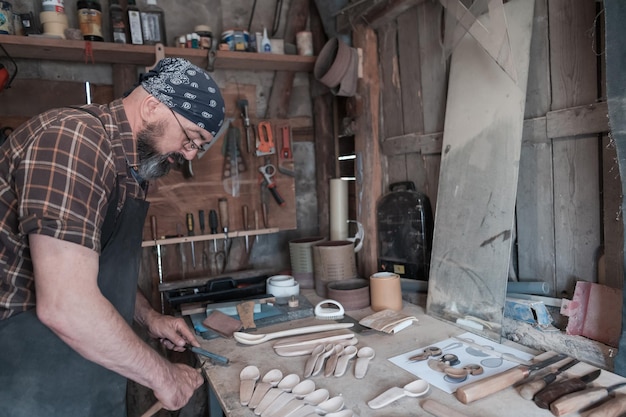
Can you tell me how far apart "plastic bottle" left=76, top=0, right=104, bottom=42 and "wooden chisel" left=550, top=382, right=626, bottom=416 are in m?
2.50

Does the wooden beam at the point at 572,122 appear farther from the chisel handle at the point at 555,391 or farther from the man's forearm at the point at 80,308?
the man's forearm at the point at 80,308

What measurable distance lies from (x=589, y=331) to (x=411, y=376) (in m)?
0.63

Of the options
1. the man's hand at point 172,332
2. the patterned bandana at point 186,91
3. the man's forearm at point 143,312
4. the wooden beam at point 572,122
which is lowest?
the man's hand at point 172,332

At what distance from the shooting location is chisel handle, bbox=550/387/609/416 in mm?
1164

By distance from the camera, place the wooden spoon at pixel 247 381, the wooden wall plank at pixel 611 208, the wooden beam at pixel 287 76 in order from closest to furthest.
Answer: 1. the wooden spoon at pixel 247 381
2. the wooden wall plank at pixel 611 208
3. the wooden beam at pixel 287 76

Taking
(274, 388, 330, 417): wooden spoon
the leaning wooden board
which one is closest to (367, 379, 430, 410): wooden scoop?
(274, 388, 330, 417): wooden spoon

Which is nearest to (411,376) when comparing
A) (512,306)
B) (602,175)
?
(512,306)

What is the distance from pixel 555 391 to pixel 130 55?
7.87ft

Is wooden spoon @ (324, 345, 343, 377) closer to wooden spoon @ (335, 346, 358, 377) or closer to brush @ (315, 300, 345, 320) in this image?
wooden spoon @ (335, 346, 358, 377)

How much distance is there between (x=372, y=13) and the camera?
2381 mm

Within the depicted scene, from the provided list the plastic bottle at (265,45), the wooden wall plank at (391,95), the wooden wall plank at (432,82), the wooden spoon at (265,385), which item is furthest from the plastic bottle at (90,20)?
the wooden spoon at (265,385)

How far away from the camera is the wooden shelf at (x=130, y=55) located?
216 centimetres

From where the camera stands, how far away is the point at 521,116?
167 centimetres

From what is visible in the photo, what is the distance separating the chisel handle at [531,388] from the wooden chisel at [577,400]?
2.7 inches
